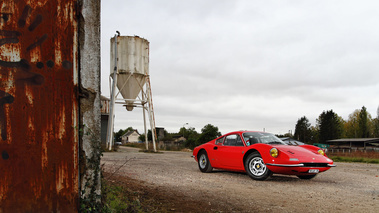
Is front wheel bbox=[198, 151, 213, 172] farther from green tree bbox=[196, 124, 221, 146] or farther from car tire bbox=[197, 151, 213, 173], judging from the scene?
green tree bbox=[196, 124, 221, 146]

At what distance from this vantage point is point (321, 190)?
257 inches

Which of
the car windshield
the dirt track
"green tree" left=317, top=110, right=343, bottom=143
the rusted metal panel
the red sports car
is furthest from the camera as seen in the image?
"green tree" left=317, top=110, right=343, bottom=143

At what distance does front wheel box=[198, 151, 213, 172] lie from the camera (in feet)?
31.3

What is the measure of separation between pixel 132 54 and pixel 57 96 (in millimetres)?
19393

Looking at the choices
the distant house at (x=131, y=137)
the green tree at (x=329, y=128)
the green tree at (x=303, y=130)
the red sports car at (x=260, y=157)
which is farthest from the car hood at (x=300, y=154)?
the distant house at (x=131, y=137)

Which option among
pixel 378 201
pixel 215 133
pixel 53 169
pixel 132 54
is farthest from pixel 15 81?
pixel 215 133

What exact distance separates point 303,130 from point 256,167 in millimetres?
102158

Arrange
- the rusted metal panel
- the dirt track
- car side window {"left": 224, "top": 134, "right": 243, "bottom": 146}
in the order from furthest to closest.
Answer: car side window {"left": 224, "top": 134, "right": 243, "bottom": 146} → the dirt track → the rusted metal panel

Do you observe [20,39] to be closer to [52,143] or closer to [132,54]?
[52,143]

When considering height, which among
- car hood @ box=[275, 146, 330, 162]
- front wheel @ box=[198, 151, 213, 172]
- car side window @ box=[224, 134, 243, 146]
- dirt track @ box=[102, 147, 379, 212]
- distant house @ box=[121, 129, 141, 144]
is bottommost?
distant house @ box=[121, 129, 141, 144]

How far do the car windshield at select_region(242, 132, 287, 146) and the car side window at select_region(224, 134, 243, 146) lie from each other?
0.18 metres

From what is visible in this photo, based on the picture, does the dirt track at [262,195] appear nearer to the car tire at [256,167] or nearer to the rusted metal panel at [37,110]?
the car tire at [256,167]

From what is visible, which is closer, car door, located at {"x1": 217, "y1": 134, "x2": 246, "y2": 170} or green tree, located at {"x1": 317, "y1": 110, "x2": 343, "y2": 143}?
car door, located at {"x1": 217, "y1": 134, "x2": 246, "y2": 170}

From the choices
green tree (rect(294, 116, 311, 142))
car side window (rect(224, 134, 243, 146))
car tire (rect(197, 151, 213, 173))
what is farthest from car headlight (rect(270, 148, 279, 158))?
green tree (rect(294, 116, 311, 142))
